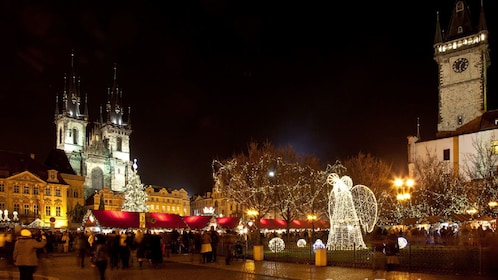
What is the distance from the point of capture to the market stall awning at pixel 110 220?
36.2 meters

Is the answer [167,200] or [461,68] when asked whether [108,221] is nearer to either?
[461,68]

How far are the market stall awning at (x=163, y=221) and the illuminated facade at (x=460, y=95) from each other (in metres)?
32.6

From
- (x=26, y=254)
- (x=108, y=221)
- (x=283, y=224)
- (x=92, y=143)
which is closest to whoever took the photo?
(x=26, y=254)

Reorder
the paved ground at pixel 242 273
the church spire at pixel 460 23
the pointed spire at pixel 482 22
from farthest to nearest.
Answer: the church spire at pixel 460 23
the pointed spire at pixel 482 22
the paved ground at pixel 242 273

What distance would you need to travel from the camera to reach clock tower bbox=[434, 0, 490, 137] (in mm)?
61781

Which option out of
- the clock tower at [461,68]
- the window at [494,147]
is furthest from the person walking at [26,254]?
the clock tower at [461,68]

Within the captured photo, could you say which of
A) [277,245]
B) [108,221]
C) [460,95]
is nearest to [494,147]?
[460,95]

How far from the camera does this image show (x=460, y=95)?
2479 inches

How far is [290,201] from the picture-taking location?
49.9 m

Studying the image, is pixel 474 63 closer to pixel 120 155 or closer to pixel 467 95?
pixel 467 95

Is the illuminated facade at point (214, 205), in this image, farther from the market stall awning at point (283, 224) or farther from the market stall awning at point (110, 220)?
the market stall awning at point (110, 220)

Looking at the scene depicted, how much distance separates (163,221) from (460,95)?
41.7 metres

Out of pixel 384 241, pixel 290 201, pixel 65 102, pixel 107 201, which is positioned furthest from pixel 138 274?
pixel 65 102

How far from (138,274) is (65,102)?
8666 centimetres
